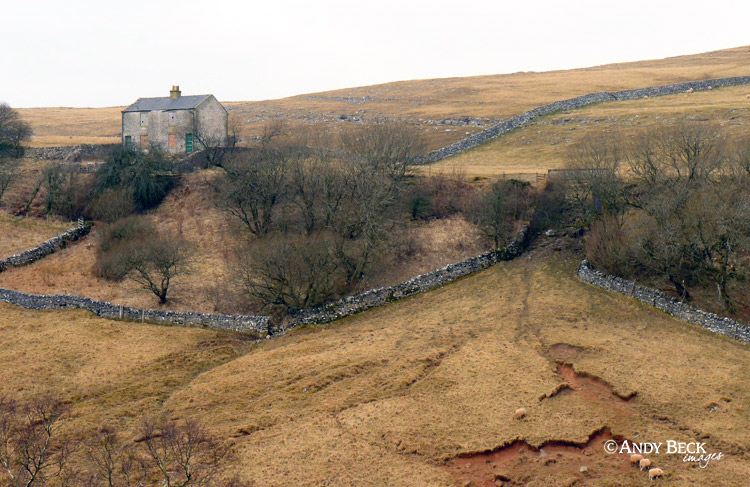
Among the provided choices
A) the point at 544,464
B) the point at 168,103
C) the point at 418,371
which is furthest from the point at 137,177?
the point at 544,464

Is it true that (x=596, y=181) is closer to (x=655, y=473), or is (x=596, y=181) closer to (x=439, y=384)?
(x=439, y=384)

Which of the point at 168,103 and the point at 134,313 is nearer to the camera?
the point at 134,313

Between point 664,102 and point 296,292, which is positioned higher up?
point 664,102

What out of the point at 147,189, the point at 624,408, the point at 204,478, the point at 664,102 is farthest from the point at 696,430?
the point at 664,102

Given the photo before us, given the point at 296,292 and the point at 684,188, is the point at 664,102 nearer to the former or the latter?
the point at 684,188

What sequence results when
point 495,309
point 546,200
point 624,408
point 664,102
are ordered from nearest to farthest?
point 624,408 < point 495,309 < point 546,200 < point 664,102

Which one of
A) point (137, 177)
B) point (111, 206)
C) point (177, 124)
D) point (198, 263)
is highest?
point (177, 124)

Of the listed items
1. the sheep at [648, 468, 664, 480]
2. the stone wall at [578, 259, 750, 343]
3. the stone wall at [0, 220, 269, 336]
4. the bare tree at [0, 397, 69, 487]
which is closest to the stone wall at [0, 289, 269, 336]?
the stone wall at [0, 220, 269, 336]
